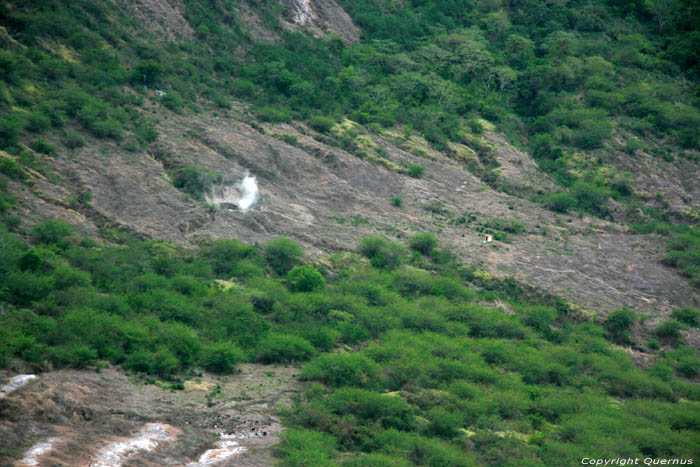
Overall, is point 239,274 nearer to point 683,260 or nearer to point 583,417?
point 583,417

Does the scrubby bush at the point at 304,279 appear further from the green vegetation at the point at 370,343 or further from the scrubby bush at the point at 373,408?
the scrubby bush at the point at 373,408

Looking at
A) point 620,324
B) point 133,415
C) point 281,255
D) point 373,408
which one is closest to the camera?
point 133,415

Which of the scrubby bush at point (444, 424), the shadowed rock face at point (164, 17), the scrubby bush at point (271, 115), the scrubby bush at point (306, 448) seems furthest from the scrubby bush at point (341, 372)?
the shadowed rock face at point (164, 17)

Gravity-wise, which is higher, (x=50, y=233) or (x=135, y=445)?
(x=50, y=233)

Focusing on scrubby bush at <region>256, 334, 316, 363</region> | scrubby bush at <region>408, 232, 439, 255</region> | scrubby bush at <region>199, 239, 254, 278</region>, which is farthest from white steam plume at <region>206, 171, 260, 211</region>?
scrubby bush at <region>256, 334, 316, 363</region>

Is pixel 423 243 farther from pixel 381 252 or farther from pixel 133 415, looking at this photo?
pixel 133 415

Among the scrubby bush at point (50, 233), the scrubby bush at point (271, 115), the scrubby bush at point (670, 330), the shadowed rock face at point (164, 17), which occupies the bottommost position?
the scrubby bush at point (50, 233)

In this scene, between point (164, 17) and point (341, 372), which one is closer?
point (341, 372)

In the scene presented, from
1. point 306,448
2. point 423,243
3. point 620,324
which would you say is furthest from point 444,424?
point 620,324

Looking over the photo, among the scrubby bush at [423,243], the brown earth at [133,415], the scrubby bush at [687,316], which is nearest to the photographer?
the brown earth at [133,415]
